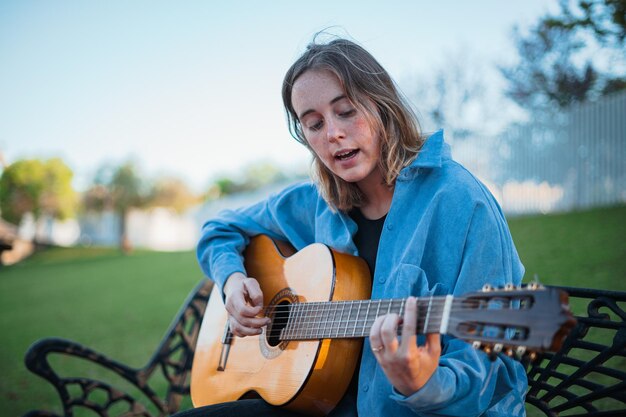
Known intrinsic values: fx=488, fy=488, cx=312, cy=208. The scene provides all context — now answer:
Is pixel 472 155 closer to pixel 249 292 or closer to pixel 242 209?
pixel 242 209

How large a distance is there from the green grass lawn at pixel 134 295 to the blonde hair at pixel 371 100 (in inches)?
111

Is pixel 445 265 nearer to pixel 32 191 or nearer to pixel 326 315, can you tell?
pixel 326 315

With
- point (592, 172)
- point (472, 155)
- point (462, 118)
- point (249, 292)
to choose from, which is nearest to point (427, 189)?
point (249, 292)

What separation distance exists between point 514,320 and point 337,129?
3.70 feet

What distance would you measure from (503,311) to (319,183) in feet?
4.65

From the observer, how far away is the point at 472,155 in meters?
11.0

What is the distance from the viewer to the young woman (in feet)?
4.86

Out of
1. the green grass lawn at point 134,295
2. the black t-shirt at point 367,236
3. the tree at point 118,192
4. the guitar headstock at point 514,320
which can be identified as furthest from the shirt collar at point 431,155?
the tree at point 118,192

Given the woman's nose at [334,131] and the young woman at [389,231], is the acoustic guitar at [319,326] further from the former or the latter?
the woman's nose at [334,131]

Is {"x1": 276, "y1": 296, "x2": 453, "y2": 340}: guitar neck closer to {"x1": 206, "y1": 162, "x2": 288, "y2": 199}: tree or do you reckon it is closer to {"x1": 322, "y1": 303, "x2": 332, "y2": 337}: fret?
{"x1": 322, "y1": 303, "x2": 332, "y2": 337}: fret

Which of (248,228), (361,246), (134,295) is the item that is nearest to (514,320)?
(361,246)

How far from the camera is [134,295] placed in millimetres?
10234

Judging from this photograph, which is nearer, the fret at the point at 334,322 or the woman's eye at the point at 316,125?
the fret at the point at 334,322

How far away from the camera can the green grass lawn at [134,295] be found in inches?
184
